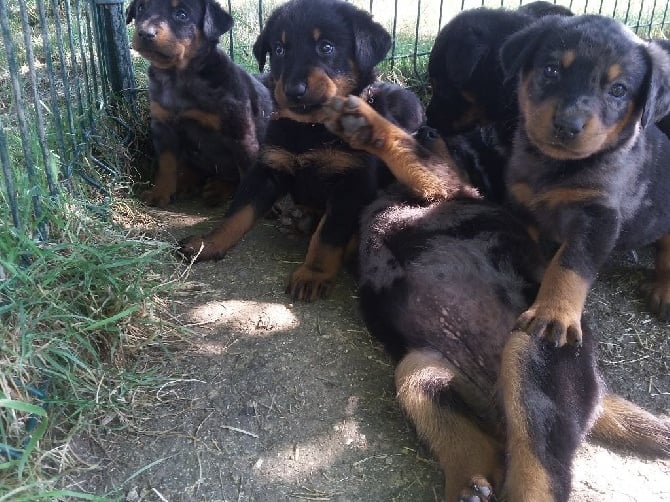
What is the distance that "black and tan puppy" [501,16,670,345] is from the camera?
2.51 metres

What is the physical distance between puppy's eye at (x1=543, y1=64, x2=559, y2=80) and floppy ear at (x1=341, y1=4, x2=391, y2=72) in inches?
35.0

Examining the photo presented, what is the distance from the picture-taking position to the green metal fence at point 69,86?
2.53 m

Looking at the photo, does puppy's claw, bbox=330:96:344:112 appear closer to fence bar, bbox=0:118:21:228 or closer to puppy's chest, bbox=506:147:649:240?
puppy's chest, bbox=506:147:649:240

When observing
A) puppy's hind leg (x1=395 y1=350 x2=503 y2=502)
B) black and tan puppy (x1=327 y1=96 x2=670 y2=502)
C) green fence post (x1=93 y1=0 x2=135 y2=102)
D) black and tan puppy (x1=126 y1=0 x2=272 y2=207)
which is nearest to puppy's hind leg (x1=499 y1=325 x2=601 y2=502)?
black and tan puppy (x1=327 y1=96 x2=670 y2=502)

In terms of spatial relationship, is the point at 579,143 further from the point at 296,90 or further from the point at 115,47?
the point at 115,47

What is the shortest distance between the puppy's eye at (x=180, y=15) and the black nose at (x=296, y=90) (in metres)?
1.26

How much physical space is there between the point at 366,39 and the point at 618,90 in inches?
48.6

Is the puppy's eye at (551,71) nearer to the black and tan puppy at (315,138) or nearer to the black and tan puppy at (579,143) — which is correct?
the black and tan puppy at (579,143)

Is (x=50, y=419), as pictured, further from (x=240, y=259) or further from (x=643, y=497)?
(x=643, y=497)

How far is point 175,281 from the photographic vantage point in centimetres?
291

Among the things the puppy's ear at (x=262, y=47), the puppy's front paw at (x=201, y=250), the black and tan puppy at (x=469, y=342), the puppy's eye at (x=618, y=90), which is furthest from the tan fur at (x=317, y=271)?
the puppy's eye at (x=618, y=90)

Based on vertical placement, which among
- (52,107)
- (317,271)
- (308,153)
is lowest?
(317,271)

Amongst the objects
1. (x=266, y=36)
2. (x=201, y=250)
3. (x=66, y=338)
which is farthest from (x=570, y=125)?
(x=66, y=338)

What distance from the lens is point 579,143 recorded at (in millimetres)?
2547
